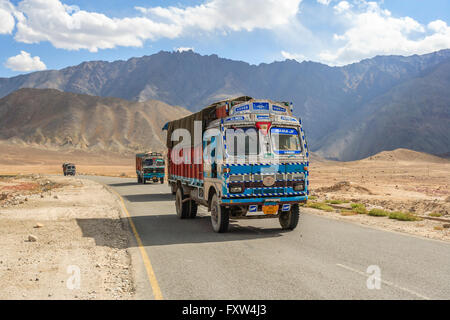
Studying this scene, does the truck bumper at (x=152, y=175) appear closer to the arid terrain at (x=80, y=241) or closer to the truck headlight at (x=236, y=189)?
the arid terrain at (x=80, y=241)

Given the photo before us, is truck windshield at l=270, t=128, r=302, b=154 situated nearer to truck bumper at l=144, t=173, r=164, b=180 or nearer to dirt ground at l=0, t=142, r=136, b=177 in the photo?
truck bumper at l=144, t=173, r=164, b=180

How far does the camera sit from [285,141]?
11703 millimetres

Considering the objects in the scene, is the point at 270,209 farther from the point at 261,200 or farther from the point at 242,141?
the point at 242,141

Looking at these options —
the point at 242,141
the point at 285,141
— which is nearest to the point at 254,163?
the point at 242,141

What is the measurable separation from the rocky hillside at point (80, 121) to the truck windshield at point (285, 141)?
129151 mm

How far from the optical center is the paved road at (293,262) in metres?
6.47

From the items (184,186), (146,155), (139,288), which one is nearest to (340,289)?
(139,288)

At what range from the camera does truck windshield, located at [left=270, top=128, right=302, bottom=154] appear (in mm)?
11562

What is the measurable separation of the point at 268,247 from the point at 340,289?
3.51 meters

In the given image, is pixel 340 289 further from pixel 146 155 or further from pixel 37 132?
pixel 37 132

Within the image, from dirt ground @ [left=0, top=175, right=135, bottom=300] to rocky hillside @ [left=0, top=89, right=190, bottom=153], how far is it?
125 meters

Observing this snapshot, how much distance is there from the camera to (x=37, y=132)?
14125cm

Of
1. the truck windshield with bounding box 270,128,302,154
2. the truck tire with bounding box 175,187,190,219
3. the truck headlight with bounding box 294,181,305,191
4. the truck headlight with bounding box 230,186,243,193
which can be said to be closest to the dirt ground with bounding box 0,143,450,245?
the truck headlight with bounding box 294,181,305,191

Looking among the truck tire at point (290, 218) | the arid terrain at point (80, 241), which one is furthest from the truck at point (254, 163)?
the arid terrain at point (80, 241)
